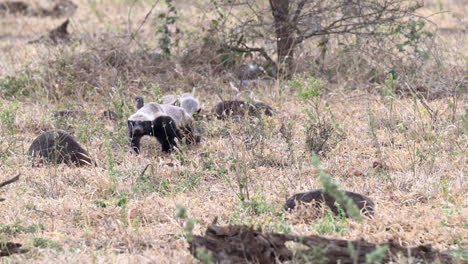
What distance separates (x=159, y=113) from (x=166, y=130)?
16 centimetres

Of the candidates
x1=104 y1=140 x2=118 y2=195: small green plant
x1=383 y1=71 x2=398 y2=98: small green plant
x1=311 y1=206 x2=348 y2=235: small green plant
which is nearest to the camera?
x1=311 y1=206 x2=348 y2=235: small green plant

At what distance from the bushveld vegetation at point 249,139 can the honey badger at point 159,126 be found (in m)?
0.12

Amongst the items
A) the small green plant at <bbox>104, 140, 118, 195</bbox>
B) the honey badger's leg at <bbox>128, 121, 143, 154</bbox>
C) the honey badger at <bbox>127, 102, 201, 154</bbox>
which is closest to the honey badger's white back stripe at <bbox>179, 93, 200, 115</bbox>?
the honey badger at <bbox>127, 102, 201, 154</bbox>

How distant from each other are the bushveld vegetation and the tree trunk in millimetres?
17

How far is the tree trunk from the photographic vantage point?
8.23 m

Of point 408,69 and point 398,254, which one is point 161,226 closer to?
point 398,254

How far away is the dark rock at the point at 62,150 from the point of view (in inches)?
213

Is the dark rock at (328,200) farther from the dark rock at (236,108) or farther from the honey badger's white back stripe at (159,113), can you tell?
the dark rock at (236,108)

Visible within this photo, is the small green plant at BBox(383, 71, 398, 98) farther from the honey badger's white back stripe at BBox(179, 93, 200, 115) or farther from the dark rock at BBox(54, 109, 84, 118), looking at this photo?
the dark rock at BBox(54, 109, 84, 118)

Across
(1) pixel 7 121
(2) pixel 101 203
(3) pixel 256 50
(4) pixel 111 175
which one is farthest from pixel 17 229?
(3) pixel 256 50

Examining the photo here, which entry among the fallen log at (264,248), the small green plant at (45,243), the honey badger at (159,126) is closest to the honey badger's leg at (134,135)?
the honey badger at (159,126)

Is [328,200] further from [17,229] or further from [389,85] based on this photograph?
[389,85]

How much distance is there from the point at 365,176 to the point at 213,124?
6.71ft

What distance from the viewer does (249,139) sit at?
18.2ft
